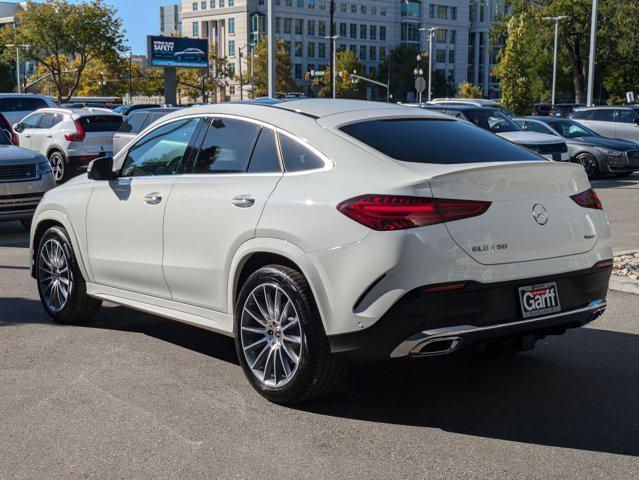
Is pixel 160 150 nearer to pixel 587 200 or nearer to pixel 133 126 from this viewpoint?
pixel 587 200

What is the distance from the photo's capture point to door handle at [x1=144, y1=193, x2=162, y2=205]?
6.05 metres

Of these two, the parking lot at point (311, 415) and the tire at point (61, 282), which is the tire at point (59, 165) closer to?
the tire at point (61, 282)

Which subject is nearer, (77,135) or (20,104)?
(77,135)

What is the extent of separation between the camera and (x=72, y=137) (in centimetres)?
2181

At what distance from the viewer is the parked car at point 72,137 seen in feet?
71.7

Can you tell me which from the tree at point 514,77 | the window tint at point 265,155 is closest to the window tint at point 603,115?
the window tint at point 265,155

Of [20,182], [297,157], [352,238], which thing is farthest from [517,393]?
[20,182]

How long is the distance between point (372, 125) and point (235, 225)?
98cm

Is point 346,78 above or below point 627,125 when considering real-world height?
above

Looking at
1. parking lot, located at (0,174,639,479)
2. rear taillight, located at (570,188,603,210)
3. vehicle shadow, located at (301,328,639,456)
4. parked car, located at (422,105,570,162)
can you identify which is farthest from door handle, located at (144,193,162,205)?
parked car, located at (422,105,570,162)

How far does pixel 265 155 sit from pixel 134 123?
50.1 feet

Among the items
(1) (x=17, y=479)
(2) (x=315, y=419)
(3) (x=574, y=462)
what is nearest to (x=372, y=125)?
(2) (x=315, y=419)

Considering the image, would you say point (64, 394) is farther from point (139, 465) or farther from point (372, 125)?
point (372, 125)

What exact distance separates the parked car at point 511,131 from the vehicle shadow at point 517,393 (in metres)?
14.5
